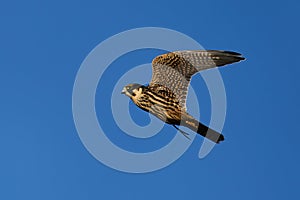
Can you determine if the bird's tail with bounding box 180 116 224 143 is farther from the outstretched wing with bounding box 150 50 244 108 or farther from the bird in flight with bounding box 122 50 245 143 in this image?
the outstretched wing with bounding box 150 50 244 108

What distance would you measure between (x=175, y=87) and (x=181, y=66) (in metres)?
0.50

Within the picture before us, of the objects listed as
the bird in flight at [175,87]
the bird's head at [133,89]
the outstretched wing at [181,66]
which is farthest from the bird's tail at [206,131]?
the bird's head at [133,89]

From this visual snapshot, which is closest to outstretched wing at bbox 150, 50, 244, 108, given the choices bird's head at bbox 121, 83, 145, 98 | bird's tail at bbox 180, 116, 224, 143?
bird's head at bbox 121, 83, 145, 98

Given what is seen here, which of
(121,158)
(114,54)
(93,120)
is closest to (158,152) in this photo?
(121,158)

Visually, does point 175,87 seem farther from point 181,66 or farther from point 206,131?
point 206,131

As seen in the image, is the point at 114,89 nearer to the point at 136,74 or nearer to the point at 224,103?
the point at 136,74

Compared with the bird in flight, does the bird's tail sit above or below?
below

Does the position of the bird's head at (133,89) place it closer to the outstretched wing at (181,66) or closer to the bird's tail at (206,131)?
the outstretched wing at (181,66)

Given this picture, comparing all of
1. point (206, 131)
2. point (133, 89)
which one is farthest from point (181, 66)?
point (206, 131)

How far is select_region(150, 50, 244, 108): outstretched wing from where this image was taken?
10.3m

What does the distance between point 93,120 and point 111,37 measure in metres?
1.84

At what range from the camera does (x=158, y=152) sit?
10117 millimetres

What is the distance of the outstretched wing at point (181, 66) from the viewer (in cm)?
1030

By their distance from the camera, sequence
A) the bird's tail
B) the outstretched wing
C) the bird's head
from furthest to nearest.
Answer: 1. the outstretched wing
2. the bird's head
3. the bird's tail
